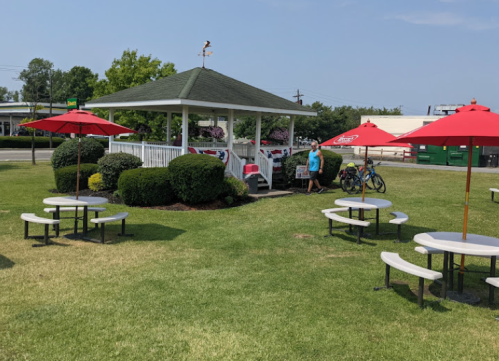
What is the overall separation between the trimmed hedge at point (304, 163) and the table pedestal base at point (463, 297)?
10.2 metres

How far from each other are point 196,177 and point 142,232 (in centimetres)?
291

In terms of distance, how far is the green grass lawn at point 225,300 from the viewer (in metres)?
4.05

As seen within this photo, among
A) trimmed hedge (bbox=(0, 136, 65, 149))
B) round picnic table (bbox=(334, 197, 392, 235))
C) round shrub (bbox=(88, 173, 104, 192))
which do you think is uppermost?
trimmed hedge (bbox=(0, 136, 65, 149))

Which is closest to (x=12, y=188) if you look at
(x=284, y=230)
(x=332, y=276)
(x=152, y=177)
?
(x=152, y=177)

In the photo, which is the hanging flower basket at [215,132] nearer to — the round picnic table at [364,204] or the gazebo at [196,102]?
the gazebo at [196,102]

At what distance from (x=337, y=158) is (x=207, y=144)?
5.14 metres

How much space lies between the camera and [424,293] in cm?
567

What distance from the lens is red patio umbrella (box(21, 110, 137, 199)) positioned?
781cm

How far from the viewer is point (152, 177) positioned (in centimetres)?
1159

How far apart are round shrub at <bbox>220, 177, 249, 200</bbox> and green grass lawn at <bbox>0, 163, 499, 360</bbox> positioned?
319 centimetres

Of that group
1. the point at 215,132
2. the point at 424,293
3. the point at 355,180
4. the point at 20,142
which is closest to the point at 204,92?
the point at 215,132

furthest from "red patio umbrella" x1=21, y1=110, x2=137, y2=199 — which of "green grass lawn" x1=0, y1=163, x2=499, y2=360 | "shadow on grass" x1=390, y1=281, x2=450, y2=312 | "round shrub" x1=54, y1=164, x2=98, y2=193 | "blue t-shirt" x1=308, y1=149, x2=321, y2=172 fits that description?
"blue t-shirt" x1=308, y1=149, x2=321, y2=172

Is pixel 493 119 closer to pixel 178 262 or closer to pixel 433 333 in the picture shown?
pixel 433 333

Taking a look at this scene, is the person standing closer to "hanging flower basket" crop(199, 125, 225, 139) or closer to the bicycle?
the bicycle
